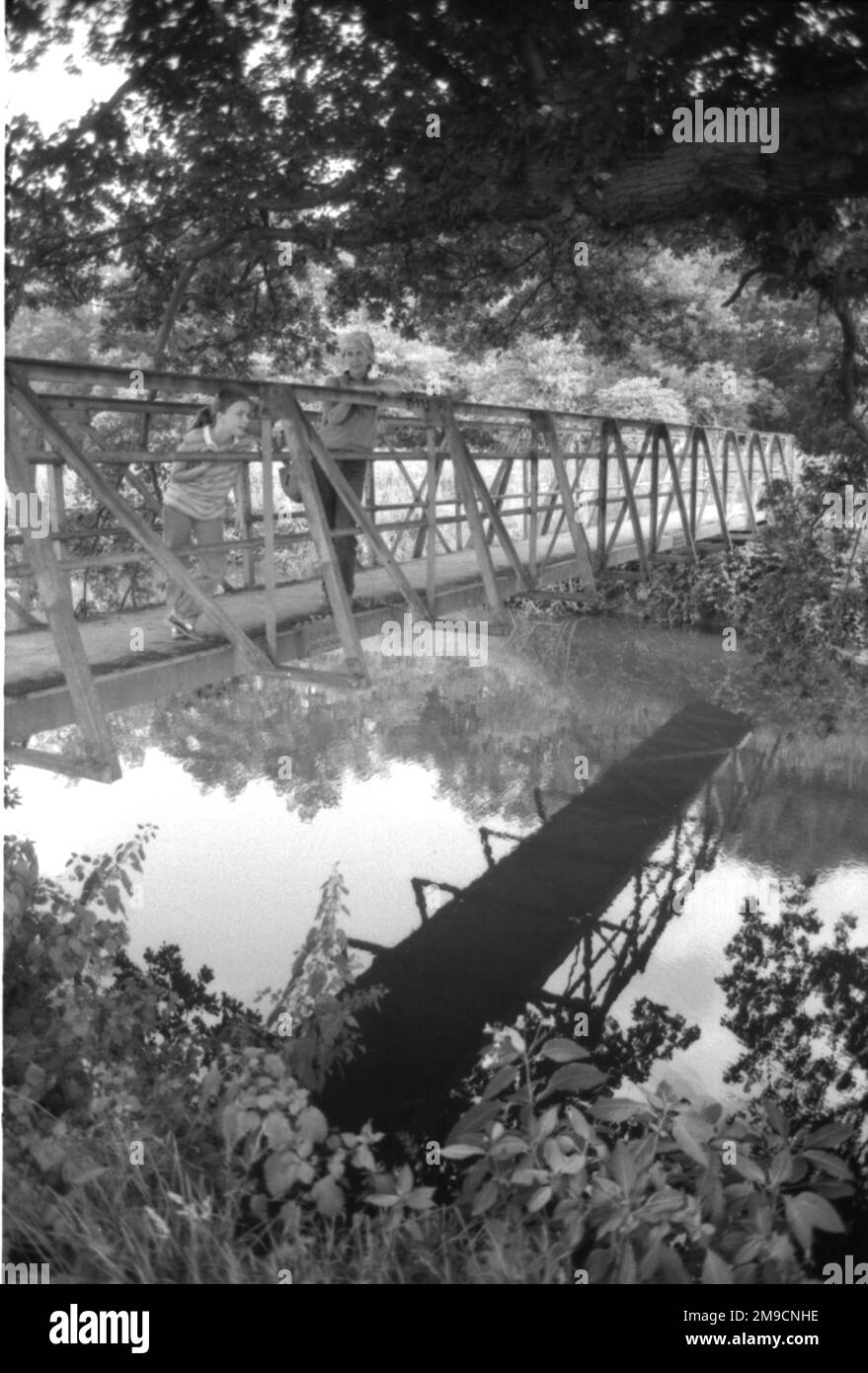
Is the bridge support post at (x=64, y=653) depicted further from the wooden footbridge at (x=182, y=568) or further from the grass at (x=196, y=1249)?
the grass at (x=196, y=1249)

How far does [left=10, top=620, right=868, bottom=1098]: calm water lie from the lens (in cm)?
609

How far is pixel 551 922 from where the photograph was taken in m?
6.18

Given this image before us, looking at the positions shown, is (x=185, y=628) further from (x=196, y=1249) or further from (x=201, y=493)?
(x=196, y=1249)

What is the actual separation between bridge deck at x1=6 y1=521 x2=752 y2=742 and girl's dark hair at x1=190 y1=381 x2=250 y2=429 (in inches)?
25.2

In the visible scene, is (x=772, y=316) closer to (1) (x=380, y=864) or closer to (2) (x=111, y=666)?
(1) (x=380, y=864)

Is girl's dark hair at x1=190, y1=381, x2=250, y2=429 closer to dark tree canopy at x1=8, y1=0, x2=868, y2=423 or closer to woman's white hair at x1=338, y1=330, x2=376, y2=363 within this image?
woman's white hair at x1=338, y1=330, x2=376, y2=363

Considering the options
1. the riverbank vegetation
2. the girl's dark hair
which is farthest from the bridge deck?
the riverbank vegetation

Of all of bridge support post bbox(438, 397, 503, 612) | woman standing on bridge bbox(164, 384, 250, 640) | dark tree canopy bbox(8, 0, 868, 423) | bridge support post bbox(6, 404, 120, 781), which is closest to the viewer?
bridge support post bbox(6, 404, 120, 781)

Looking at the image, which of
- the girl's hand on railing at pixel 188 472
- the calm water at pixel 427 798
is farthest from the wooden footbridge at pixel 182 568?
the calm water at pixel 427 798

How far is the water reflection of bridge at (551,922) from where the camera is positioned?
4703mm

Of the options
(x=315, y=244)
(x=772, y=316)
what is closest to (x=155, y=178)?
(x=315, y=244)

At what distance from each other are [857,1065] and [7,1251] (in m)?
3.59

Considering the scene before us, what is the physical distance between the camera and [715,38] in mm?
3809

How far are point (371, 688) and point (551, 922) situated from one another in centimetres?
218
